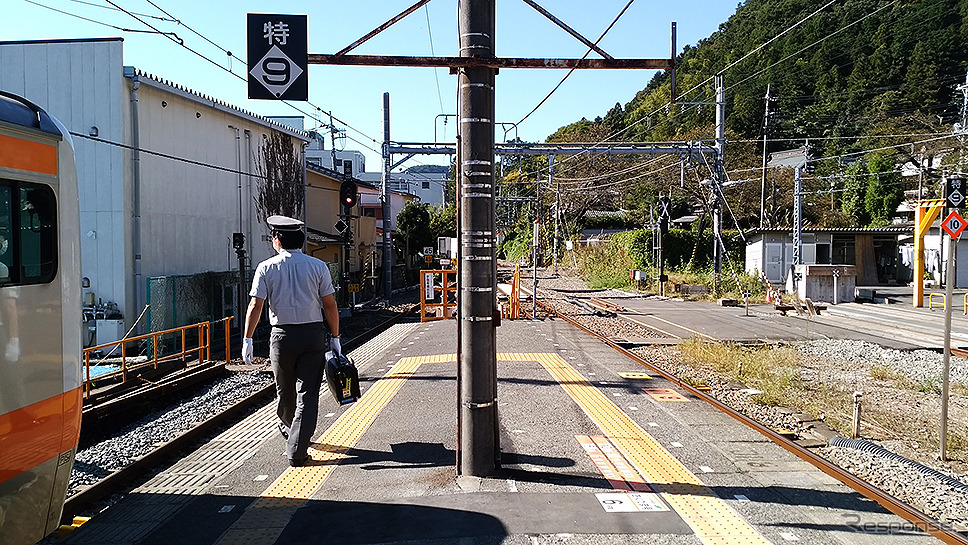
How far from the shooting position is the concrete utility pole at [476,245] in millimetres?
4891

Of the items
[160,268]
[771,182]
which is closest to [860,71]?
[771,182]

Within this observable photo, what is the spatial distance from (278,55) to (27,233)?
255cm

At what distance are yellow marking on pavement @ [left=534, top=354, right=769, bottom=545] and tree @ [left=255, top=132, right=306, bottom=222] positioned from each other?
17.9 m

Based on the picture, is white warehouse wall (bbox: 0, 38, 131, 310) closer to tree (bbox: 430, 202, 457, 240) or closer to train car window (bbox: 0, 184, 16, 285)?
train car window (bbox: 0, 184, 16, 285)

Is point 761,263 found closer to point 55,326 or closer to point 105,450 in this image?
point 105,450

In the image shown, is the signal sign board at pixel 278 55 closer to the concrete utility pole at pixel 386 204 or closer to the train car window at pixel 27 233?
the train car window at pixel 27 233

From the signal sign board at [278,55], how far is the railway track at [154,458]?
332cm

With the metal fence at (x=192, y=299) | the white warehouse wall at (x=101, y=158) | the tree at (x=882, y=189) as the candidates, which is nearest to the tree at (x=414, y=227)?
the metal fence at (x=192, y=299)

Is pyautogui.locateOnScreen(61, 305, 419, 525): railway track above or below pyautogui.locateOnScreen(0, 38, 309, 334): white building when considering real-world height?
below

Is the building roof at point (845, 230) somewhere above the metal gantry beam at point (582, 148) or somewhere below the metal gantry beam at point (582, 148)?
below

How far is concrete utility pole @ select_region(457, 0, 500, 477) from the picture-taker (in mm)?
4891

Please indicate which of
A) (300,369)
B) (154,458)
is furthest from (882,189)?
(154,458)

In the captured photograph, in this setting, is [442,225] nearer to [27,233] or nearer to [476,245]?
[476,245]

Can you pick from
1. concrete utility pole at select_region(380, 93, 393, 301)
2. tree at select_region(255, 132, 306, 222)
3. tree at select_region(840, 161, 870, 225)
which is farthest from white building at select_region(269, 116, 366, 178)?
tree at select_region(840, 161, 870, 225)
